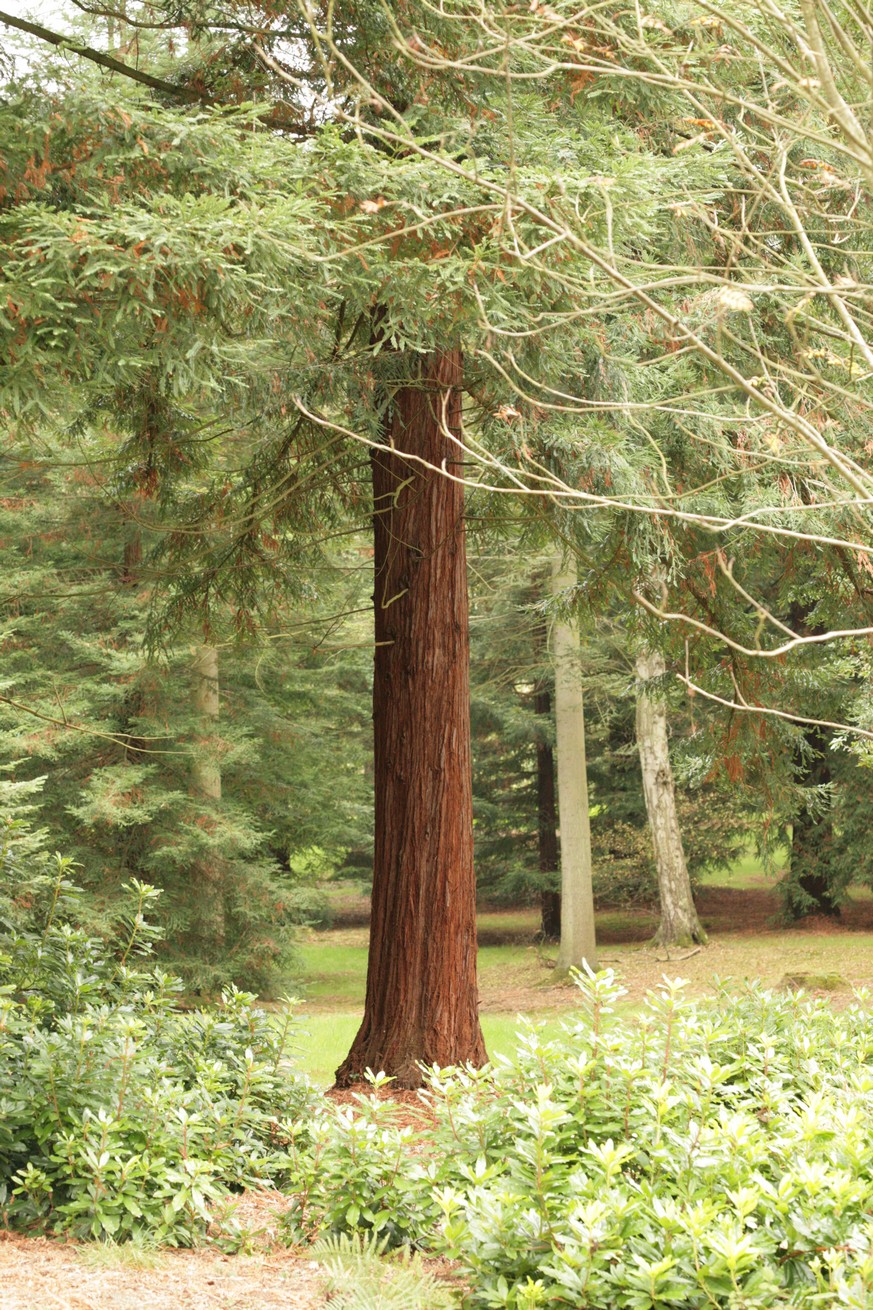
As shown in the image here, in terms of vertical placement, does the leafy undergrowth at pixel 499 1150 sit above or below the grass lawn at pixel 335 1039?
above

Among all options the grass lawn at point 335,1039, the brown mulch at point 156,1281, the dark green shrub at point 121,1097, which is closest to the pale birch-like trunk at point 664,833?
the grass lawn at point 335,1039

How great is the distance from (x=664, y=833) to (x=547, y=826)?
167 inches

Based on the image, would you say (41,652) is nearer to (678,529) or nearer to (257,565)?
(257,565)

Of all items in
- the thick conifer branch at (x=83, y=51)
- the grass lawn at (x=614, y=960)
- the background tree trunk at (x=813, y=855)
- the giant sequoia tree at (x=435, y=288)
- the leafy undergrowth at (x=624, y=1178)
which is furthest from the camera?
the background tree trunk at (x=813, y=855)

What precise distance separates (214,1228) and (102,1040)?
2.43 feet

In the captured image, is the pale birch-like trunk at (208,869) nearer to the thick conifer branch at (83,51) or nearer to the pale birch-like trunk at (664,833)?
the pale birch-like trunk at (664,833)

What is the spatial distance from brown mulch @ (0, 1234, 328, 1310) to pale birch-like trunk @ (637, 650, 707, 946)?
45.6ft

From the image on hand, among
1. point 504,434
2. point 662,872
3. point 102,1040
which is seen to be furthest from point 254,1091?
point 662,872

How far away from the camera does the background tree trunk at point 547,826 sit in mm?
21406

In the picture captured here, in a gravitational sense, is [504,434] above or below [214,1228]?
above

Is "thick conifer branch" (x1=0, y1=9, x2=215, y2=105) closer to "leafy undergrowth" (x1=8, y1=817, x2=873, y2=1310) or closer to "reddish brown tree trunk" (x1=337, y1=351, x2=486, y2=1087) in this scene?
"reddish brown tree trunk" (x1=337, y1=351, x2=486, y2=1087)

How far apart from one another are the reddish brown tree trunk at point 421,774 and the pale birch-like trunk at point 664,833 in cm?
1098

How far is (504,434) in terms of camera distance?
629cm

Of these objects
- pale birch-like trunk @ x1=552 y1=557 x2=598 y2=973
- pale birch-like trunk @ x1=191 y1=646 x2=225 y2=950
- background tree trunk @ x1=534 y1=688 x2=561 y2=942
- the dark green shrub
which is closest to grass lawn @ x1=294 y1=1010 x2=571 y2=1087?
pale birch-like trunk @ x1=191 y1=646 x2=225 y2=950
